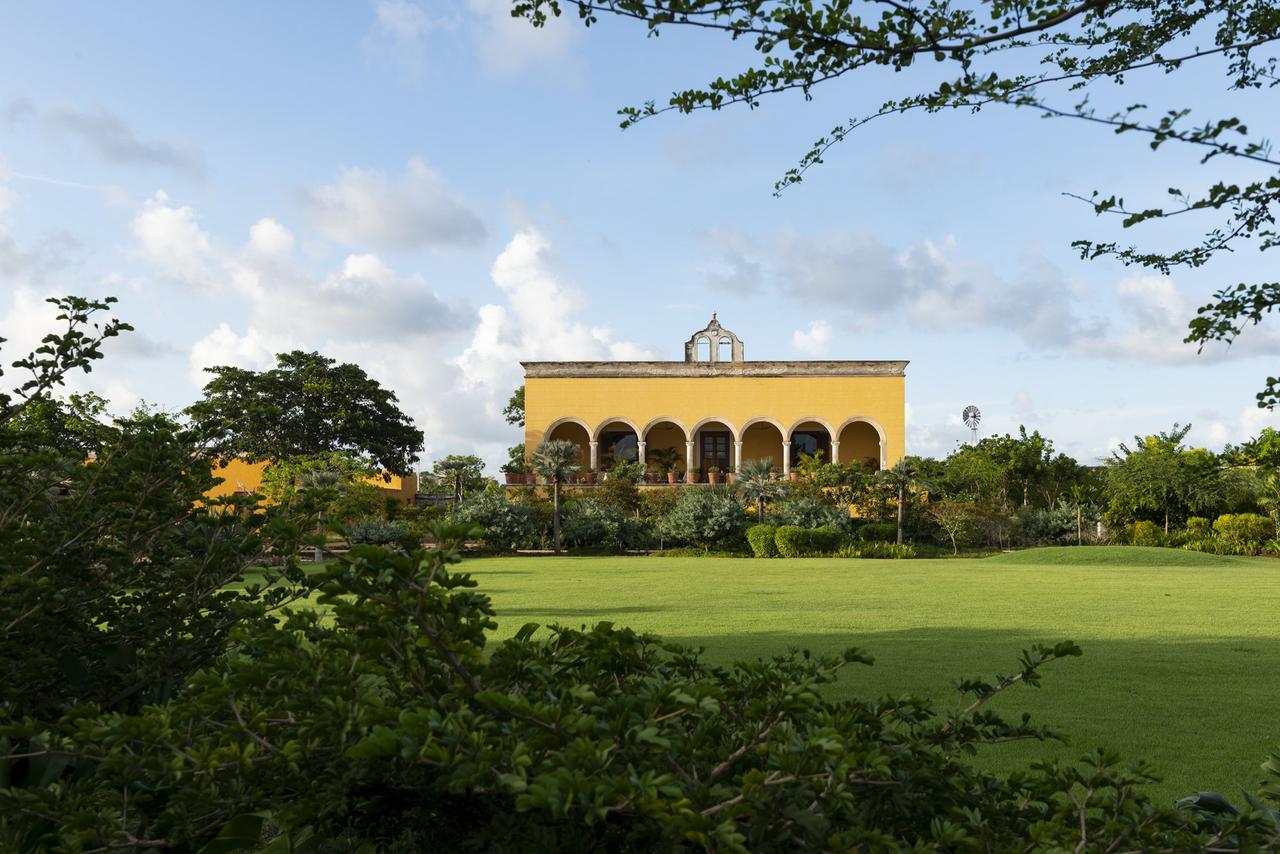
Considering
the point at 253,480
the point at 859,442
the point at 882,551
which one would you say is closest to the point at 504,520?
the point at 882,551

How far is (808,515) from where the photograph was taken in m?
31.6

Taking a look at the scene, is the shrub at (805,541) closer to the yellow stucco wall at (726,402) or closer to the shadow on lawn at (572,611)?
the yellow stucco wall at (726,402)

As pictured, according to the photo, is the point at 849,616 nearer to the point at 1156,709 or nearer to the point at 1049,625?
the point at 1049,625

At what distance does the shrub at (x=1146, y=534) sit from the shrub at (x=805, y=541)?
34.3ft

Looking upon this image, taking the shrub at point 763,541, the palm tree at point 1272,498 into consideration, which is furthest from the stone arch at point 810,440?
the palm tree at point 1272,498

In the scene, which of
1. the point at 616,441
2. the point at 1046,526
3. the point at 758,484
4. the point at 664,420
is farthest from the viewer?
the point at 616,441

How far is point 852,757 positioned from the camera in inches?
64.7

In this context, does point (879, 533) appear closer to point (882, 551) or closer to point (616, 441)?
point (882, 551)

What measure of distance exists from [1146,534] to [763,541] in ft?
42.3

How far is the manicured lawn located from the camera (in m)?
5.99

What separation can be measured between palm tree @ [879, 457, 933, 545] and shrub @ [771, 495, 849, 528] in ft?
5.76

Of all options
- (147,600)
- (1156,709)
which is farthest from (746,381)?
(147,600)

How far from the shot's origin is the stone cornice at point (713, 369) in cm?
4094

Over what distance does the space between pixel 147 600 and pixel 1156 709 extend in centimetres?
615
